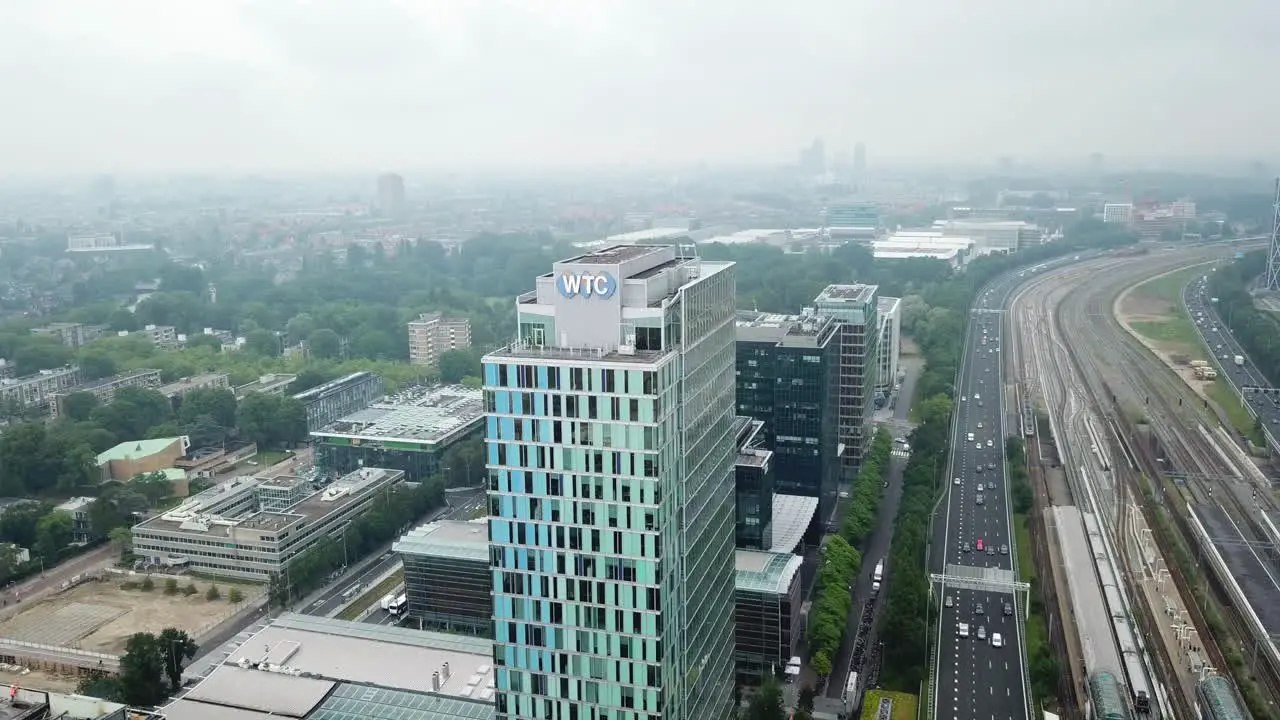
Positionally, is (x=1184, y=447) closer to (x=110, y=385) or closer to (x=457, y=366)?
(x=457, y=366)

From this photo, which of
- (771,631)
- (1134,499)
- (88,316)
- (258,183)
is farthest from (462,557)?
(258,183)

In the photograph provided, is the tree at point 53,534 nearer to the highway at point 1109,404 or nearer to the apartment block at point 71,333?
the highway at point 1109,404

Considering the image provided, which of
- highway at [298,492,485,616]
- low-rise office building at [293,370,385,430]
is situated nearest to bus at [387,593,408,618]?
highway at [298,492,485,616]

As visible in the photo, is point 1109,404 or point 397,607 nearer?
point 397,607

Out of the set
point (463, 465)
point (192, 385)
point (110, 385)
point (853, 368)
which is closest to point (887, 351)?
point (853, 368)

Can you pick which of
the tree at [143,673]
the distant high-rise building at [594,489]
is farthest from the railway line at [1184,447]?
the tree at [143,673]

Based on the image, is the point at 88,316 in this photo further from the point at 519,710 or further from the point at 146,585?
the point at 519,710
